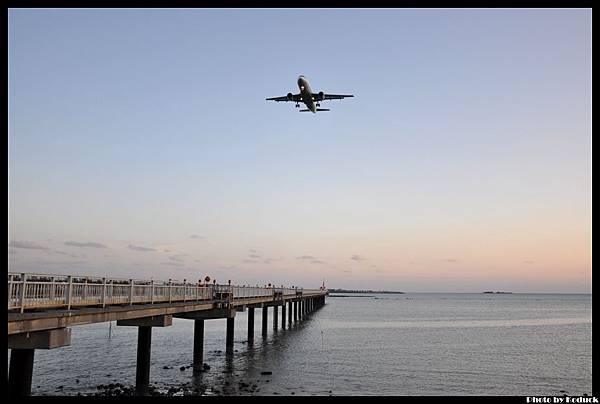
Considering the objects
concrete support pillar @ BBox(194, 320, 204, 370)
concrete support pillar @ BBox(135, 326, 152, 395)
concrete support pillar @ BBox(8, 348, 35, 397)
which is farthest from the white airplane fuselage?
concrete support pillar @ BBox(8, 348, 35, 397)

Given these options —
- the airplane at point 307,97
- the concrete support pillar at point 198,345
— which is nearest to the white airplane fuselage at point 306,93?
the airplane at point 307,97

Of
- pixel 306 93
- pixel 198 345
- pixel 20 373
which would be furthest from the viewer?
pixel 306 93

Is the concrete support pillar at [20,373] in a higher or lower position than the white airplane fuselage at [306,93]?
lower

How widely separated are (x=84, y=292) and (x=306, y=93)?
3367 cm

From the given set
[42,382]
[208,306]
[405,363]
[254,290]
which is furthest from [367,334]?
[42,382]

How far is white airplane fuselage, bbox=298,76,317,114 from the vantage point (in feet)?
167

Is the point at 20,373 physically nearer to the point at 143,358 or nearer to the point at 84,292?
the point at 84,292

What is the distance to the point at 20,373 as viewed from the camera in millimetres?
20141

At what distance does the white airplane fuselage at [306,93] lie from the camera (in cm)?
5100

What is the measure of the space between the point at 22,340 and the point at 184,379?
1716 centimetres

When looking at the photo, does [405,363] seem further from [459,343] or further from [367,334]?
[367,334]

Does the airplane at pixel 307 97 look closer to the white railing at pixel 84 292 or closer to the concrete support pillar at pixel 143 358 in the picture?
the white railing at pixel 84 292

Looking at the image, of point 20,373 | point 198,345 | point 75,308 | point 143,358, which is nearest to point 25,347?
point 20,373

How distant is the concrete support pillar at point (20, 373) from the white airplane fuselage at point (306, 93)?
35986 mm
